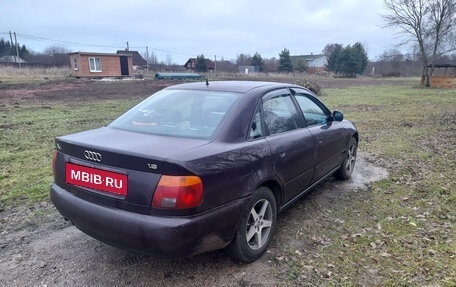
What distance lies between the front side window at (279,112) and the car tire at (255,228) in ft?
2.25

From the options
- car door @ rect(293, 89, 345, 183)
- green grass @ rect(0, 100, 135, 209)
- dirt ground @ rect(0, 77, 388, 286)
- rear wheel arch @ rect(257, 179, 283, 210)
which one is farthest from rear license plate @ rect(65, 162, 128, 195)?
car door @ rect(293, 89, 345, 183)

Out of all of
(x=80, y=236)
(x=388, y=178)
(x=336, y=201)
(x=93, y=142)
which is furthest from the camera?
(x=388, y=178)

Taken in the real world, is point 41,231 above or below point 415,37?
below

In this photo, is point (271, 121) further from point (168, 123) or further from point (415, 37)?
point (415, 37)

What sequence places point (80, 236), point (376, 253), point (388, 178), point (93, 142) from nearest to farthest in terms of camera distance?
point (93, 142)
point (376, 253)
point (80, 236)
point (388, 178)

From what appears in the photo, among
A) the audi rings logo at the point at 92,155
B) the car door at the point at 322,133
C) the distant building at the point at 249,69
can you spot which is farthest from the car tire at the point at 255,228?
the distant building at the point at 249,69

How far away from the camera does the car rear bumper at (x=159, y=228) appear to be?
2.35 meters

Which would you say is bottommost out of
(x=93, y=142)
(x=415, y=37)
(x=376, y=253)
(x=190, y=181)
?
(x=376, y=253)

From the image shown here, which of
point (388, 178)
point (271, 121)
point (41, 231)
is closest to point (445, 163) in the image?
point (388, 178)

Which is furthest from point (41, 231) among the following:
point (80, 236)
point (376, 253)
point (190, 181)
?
point (376, 253)

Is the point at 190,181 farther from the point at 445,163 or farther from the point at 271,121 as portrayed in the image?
the point at 445,163

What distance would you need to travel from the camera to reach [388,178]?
5.49 m

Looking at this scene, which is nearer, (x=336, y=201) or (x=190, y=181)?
(x=190, y=181)

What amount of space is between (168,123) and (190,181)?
98 centimetres
